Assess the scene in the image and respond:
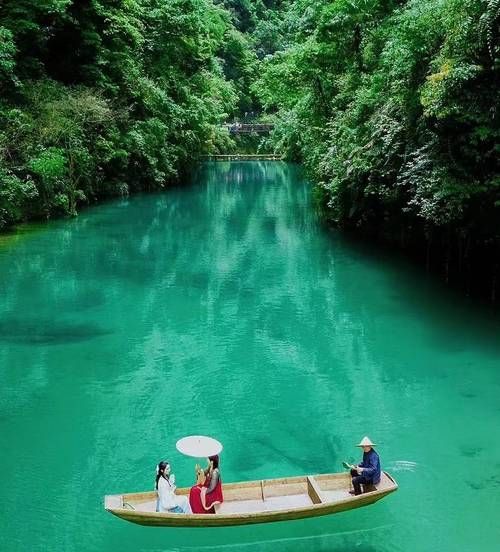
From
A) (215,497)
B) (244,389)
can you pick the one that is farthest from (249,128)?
(215,497)

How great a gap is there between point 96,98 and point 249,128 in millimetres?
48471

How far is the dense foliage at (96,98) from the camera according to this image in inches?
1070

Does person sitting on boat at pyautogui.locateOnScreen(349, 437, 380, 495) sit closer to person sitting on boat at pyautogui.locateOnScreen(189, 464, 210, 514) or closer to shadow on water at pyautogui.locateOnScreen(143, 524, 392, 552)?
shadow on water at pyautogui.locateOnScreen(143, 524, 392, 552)

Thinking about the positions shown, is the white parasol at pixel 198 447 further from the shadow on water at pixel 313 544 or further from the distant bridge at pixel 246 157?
the distant bridge at pixel 246 157

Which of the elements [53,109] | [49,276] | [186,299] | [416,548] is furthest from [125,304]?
[53,109]

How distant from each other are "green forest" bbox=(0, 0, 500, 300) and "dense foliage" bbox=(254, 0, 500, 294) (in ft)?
0.16

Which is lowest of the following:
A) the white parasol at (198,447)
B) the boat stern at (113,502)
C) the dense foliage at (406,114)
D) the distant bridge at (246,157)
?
the boat stern at (113,502)

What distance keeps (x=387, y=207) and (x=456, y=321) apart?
24.1 feet

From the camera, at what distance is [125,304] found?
698 inches

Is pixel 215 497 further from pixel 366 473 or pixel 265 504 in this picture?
pixel 366 473

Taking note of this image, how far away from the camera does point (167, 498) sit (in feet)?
26.5

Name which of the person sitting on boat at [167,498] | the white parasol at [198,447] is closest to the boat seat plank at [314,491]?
the white parasol at [198,447]

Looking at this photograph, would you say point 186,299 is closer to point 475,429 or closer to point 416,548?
point 475,429

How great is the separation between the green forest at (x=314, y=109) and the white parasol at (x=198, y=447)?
925cm
